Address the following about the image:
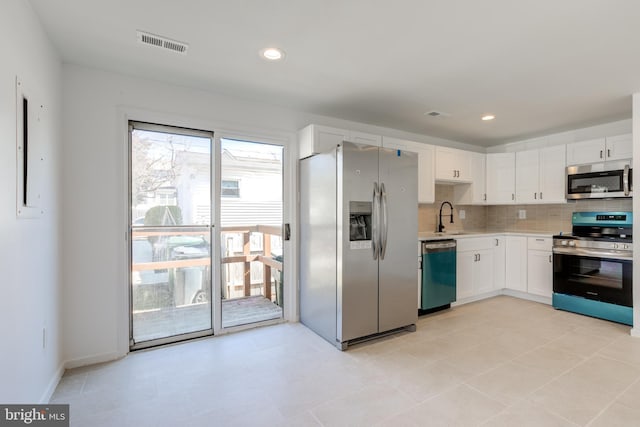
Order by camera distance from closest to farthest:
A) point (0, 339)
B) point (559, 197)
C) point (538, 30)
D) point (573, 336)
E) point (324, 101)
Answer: point (0, 339) → point (538, 30) → point (573, 336) → point (324, 101) → point (559, 197)

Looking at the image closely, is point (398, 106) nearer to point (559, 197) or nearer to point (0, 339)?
point (559, 197)

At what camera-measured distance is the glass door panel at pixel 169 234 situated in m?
2.90

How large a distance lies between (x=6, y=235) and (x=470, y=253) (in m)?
4.53

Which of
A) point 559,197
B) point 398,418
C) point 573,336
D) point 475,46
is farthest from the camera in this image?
point 559,197

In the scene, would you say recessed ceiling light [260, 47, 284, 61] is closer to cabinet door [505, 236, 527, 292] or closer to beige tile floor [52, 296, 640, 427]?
beige tile floor [52, 296, 640, 427]

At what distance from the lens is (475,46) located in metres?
2.25

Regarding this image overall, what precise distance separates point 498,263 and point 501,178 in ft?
4.33

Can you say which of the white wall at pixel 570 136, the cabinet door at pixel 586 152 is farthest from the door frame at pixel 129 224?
the white wall at pixel 570 136

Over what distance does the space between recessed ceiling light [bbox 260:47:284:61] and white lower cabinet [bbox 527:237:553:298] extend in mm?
4096

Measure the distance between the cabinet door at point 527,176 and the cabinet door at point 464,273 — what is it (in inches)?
48.1

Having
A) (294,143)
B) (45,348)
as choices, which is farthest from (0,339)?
(294,143)

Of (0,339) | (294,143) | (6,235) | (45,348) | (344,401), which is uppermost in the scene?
(294,143)

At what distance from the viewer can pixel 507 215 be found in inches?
205

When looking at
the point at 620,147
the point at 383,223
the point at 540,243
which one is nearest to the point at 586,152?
the point at 620,147
